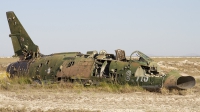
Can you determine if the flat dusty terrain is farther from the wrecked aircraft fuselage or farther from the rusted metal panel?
the rusted metal panel

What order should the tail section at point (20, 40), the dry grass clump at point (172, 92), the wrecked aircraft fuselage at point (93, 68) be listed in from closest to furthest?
1. the dry grass clump at point (172, 92)
2. the wrecked aircraft fuselage at point (93, 68)
3. the tail section at point (20, 40)

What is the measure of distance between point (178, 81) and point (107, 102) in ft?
18.7

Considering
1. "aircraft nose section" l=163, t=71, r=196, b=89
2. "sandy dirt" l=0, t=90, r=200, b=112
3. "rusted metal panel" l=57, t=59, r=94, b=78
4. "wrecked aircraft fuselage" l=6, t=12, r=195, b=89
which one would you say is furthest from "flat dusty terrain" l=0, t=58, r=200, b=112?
"rusted metal panel" l=57, t=59, r=94, b=78

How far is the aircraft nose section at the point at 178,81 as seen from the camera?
1764 centimetres

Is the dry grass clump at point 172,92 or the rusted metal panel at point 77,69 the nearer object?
the dry grass clump at point 172,92

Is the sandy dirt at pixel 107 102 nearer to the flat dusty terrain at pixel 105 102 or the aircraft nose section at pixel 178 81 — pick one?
the flat dusty terrain at pixel 105 102

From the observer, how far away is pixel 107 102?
14914 mm

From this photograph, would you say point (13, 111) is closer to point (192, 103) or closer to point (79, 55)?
point (192, 103)

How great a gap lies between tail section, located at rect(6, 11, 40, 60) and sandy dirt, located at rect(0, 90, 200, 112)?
28.2ft

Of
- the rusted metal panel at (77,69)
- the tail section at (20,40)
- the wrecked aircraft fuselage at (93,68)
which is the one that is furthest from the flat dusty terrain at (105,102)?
the tail section at (20,40)

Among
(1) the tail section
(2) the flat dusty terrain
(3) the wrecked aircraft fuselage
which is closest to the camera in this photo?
(2) the flat dusty terrain

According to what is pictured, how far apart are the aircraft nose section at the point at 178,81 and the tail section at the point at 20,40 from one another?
1094 cm

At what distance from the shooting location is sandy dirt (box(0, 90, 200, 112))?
1291 centimetres

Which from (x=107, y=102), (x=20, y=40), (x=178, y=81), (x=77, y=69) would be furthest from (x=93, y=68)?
(x=20, y=40)
